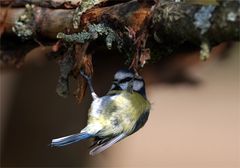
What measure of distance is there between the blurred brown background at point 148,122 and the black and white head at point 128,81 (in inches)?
23.6

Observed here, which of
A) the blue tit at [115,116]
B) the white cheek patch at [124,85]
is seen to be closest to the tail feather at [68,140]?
the blue tit at [115,116]

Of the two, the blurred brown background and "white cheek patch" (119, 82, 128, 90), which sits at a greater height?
"white cheek patch" (119, 82, 128, 90)

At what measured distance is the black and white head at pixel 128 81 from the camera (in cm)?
151

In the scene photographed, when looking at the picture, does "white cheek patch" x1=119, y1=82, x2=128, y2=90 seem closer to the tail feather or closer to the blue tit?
the blue tit

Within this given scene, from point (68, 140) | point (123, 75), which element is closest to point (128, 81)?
point (123, 75)

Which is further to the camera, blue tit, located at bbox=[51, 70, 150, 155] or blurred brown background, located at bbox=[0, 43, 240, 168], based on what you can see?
blurred brown background, located at bbox=[0, 43, 240, 168]

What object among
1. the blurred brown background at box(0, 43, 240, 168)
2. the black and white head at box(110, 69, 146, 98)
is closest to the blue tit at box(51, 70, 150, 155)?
the black and white head at box(110, 69, 146, 98)

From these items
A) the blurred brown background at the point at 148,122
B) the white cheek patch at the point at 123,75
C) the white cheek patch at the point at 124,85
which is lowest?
the blurred brown background at the point at 148,122

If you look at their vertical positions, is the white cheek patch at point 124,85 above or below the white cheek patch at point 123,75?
below

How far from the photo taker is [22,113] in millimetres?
2436

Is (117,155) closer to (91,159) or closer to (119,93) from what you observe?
(91,159)

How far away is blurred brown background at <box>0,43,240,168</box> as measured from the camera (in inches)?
85.7

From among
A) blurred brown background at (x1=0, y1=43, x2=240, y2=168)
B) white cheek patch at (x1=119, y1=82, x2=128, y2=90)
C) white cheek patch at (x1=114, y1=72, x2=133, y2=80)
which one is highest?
white cheek patch at (x1=114, y1=72, x2=133, y2=80)

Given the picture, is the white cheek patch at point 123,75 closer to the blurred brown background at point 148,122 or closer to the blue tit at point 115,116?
the blue tit at point 115,116
